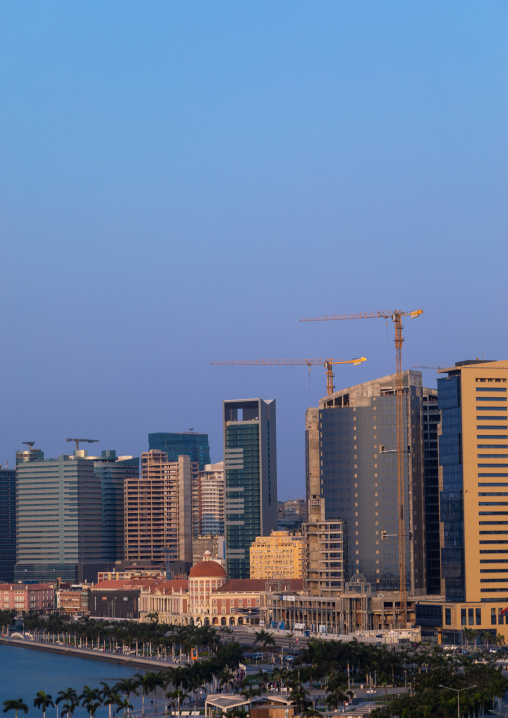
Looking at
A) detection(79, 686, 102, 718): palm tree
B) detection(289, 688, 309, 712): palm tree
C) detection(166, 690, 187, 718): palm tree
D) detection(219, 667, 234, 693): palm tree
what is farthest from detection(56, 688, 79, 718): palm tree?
detection(289, 688, 309, 712): palm tree

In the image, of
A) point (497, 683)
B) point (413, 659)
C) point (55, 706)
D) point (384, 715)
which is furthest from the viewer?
point (413, 659)

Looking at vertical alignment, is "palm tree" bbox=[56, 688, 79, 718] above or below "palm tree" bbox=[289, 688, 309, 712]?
below

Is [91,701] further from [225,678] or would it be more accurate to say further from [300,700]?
[300,700]

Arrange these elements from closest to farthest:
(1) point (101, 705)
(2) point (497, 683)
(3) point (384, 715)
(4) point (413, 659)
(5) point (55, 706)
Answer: (3) point (384, 715), (2) point (497, 683), (5) point (55, 706), (1) point (101, 705), (4) point (413, 659)

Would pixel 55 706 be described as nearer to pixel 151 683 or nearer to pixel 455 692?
pixel 151 683

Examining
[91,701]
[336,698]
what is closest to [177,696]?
[91,701]

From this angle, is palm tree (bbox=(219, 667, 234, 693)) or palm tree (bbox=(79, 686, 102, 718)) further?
palm tree (bbox=(219, 667, 234, 693))

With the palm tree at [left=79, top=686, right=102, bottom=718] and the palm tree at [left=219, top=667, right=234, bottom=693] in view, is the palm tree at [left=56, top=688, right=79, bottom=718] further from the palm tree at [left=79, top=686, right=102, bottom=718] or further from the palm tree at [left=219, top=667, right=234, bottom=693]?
the palm tree at [left=219, top=667, right=234, bottom=693]

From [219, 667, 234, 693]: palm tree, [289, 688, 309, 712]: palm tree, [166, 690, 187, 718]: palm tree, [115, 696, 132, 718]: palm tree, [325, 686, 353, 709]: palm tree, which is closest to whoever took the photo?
[289, 688, 309, 712]: palm tree

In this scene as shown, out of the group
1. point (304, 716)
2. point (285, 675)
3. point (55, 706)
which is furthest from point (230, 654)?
point (304, 716)

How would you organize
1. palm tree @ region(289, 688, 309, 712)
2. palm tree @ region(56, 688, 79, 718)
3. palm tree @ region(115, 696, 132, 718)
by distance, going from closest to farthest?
1. palm tree @ region(289, 688, 309, 712)
2. palm tree @ region(115, 696, 132, 718)
3. palm tree @ region(56, 688, 79, 718)

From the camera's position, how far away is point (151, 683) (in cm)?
17088

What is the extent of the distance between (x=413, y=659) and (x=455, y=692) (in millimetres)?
48394

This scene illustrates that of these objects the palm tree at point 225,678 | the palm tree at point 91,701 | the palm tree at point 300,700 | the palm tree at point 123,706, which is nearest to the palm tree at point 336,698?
the palm tree at point 300,700
